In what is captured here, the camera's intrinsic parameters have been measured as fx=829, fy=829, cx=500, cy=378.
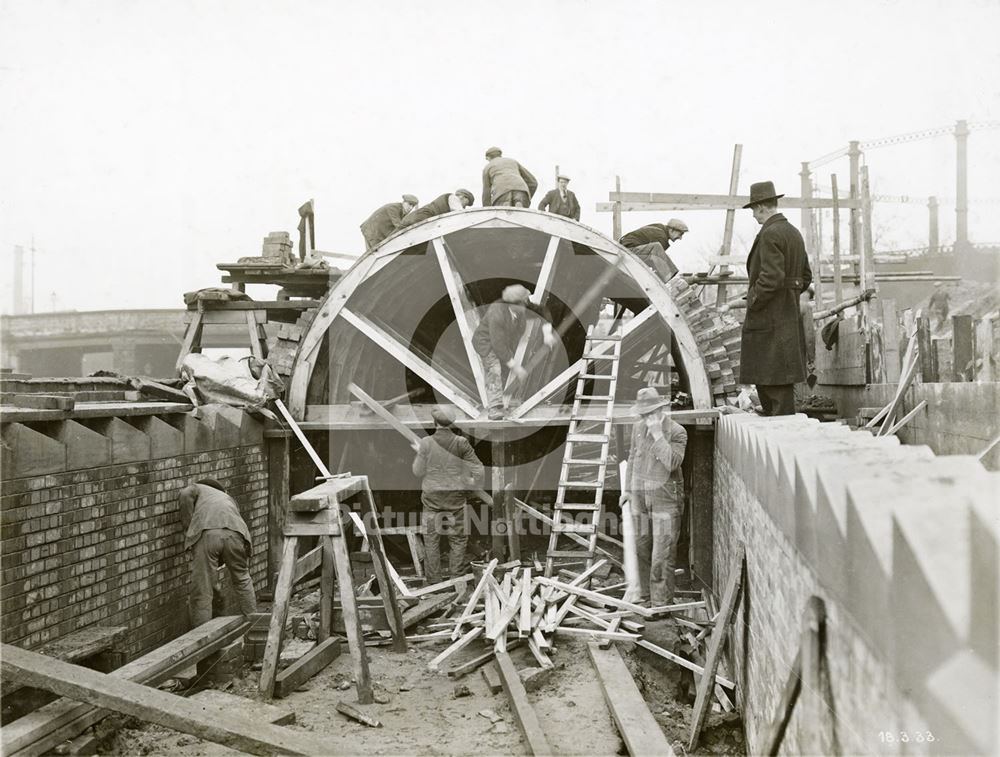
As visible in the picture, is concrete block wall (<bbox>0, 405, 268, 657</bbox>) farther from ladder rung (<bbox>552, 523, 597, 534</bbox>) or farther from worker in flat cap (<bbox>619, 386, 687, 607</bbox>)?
worker in flat cap (<bbox>619, 386, 687, 607</bbox>)

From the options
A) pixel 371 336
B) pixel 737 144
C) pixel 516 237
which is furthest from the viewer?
pixel 737 144

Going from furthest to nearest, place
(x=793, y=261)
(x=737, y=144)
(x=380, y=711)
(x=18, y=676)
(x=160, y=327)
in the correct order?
(x=160, y=327) → (x=737, y=144) → (x=793, y=261) → (x=380, y=711) → (x=18, y=676)

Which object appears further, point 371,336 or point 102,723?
point 371,336

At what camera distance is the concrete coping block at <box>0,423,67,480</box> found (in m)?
5.08

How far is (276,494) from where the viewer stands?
9.70 m

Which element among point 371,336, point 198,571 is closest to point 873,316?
point 371,336

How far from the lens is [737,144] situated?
11914 millimetres

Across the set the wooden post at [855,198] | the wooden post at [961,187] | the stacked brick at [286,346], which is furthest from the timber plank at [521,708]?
the wooden post at [961,187]

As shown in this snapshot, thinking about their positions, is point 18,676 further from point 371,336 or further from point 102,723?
point 371,336

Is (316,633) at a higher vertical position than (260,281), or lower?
lower

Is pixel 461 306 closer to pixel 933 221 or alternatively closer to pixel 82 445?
pixel 82 445

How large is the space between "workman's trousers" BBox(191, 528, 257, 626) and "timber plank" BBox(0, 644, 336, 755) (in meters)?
2.85

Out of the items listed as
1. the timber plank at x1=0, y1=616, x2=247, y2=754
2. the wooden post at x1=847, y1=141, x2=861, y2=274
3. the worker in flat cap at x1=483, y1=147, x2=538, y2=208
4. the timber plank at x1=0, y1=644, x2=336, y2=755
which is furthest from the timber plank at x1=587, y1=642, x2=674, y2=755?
the wooden post at x1=847, y1=141, x2=861, y2=274

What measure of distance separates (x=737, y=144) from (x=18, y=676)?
10815mm
